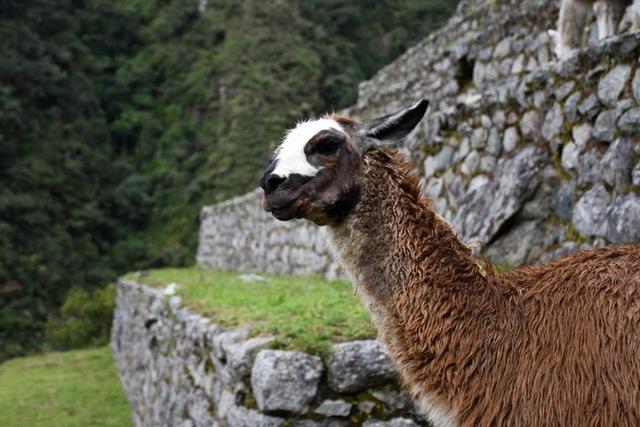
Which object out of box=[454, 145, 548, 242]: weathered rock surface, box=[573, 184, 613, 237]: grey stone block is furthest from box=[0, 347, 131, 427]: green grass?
box=[573, 184, 613, 237]: grey stone block

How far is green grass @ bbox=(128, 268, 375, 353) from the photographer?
120 inches

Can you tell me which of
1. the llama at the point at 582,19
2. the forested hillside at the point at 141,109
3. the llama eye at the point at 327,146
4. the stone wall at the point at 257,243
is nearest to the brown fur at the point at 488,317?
the llama eye at the point at 327,146

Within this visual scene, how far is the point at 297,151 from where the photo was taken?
214 centimetres

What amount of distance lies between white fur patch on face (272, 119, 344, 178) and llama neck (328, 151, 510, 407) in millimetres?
206

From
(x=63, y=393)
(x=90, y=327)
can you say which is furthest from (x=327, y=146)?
(x=90, y=327)

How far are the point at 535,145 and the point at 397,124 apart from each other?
1.78 meters

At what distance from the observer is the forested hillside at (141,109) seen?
72.7 feet

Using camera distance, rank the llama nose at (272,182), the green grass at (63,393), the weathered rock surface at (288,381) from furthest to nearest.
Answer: the green grass at (63,393), the weathered rock surface at (288,381), the llama nose at (272,182)

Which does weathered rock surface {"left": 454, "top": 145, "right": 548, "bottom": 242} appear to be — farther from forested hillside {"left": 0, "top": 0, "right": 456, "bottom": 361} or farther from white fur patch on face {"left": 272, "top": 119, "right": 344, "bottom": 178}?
forested hillside {"left": 0, "top": 0, "right": 456, "bottom": 361}

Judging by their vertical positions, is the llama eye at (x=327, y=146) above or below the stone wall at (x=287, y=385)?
above

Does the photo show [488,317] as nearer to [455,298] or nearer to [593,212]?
[455,298]

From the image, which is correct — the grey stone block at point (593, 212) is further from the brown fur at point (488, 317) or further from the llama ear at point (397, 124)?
the llama ear at point (397, 124)

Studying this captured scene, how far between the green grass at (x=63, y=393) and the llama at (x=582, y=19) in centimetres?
642

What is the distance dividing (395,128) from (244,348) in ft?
4.57
